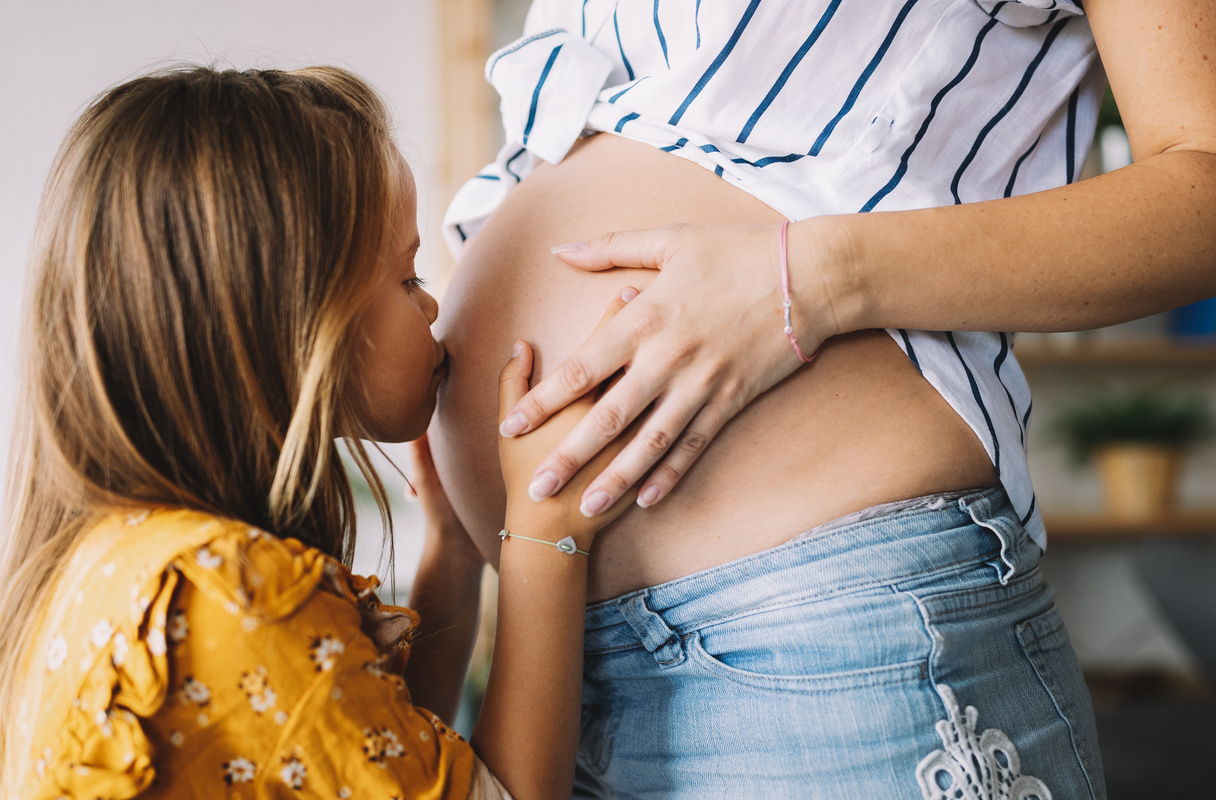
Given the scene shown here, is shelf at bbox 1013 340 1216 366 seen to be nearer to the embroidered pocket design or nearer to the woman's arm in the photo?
the woman's arm

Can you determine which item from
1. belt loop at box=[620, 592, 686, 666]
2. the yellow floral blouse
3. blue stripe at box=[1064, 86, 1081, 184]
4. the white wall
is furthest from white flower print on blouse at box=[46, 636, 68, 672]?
the white wall

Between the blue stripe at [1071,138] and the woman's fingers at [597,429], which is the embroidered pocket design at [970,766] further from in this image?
the blue stripe at [1071,138]

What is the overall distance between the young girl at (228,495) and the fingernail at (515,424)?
0.01 m

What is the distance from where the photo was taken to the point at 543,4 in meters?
0.91

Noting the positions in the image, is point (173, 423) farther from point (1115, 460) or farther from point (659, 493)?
point (1115, 460)

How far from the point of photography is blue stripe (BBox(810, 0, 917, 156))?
2.20 feet

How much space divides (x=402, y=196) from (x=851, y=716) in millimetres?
537

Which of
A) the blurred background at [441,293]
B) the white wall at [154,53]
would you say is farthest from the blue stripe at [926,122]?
the white wall at [154,53]

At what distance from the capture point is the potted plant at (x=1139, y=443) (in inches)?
94.2

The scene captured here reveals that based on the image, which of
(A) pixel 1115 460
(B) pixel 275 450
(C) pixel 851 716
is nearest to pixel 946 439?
(C) pixel 851 716

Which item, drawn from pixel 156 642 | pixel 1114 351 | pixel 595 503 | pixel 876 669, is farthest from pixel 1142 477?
pixel 156 642

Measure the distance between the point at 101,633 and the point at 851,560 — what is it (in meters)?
0.50

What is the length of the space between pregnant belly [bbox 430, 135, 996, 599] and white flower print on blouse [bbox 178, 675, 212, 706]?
286 millimetres

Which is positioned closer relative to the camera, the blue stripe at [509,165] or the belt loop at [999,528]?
the belt loop at [999,528]
